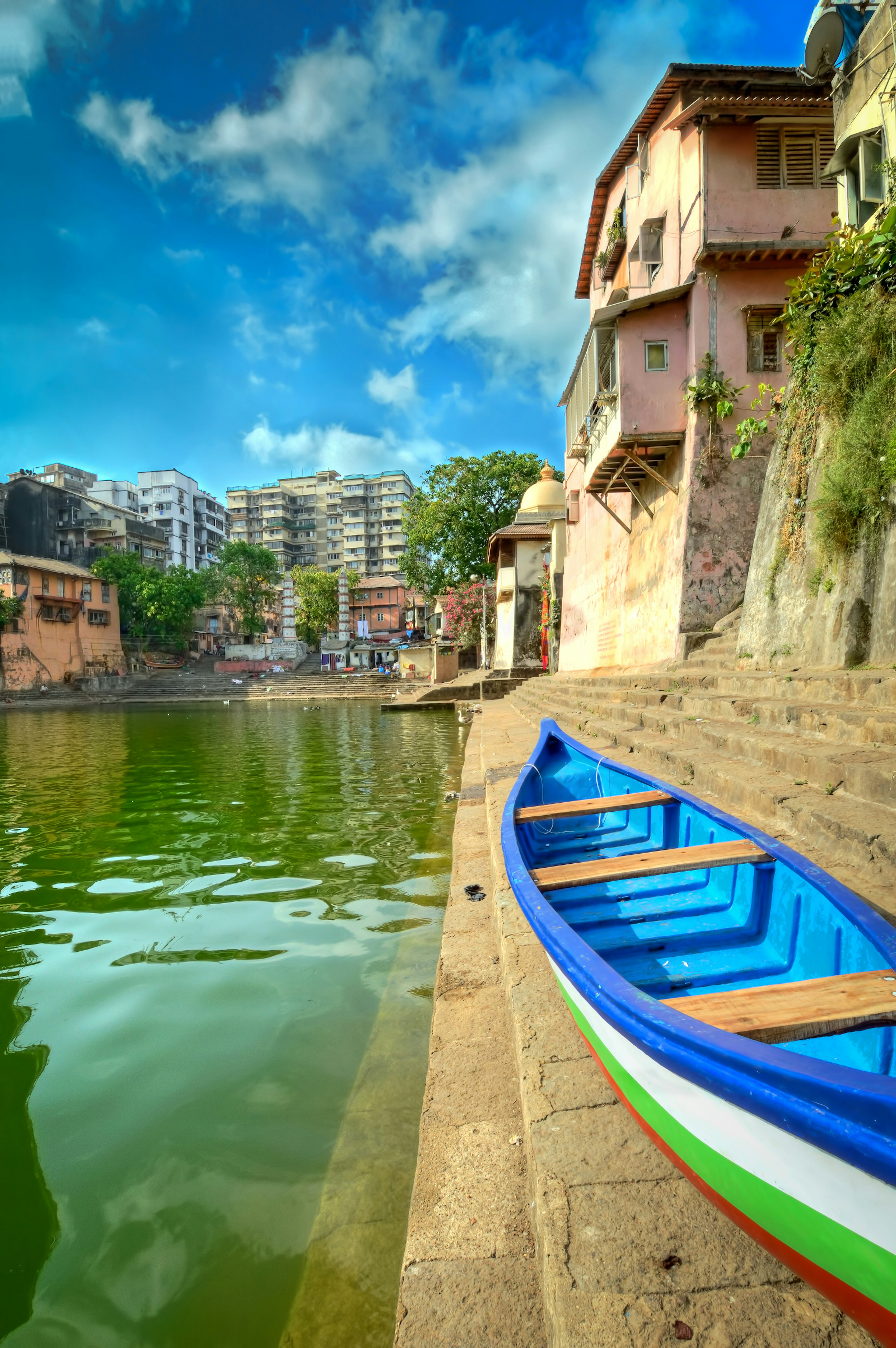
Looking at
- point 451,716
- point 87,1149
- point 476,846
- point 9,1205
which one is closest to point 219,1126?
point 87,1149

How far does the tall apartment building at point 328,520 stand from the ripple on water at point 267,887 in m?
73.1

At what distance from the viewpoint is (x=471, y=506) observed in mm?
33188

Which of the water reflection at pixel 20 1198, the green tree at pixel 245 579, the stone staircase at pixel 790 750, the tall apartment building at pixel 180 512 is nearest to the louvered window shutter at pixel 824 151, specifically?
the stone staircase at pixel 790 750

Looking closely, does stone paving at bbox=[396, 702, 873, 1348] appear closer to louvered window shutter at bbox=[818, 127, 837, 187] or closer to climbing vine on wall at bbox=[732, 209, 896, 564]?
climbing vine on wall at bbox=[732, 209, 896, 564]

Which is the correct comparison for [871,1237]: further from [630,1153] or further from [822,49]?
[822,49]

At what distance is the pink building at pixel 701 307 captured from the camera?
11508 mm

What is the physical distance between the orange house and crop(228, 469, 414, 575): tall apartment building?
3533cm

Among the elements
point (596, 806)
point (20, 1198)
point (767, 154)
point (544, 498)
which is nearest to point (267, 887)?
point (596, 806)

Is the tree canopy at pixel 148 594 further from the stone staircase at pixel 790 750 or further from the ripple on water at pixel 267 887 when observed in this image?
the ripple on water at pixel 267 887

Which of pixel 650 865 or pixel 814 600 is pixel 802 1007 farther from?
pixel 814 600

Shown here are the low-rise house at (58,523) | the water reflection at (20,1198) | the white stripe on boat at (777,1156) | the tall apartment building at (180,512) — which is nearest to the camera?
the white stripe on boat at (777,1156)

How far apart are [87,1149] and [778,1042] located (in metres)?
2.63

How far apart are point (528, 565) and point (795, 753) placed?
23572 mm

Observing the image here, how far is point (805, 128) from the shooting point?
11734mm
